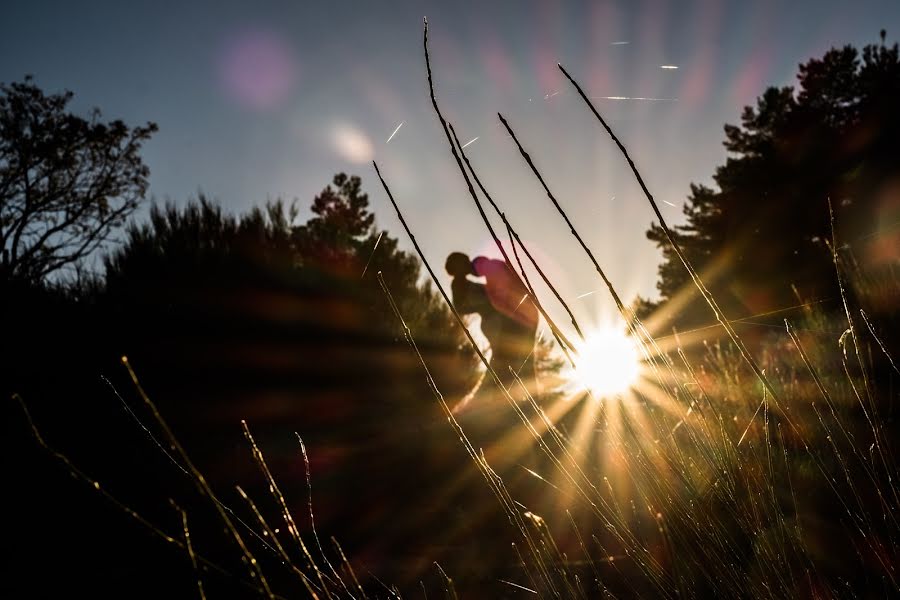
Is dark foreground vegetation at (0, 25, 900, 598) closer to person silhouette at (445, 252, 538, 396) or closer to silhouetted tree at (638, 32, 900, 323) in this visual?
person silhouette at (445, 252, 538, 396)

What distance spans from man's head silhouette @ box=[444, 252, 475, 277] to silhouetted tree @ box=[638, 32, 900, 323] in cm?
1077

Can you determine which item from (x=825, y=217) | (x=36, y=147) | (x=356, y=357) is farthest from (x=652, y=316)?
(x=36, y=147)

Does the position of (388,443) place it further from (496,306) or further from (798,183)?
(798,183)

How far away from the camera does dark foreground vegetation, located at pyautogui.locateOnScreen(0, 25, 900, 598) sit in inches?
29.5

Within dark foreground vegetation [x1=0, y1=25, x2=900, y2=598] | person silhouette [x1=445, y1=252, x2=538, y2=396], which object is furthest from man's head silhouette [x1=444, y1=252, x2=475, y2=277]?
dark foreground vegetation [x1=0, y1=25, x2=900, y2=598]

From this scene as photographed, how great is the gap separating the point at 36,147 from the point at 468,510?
1641 cm

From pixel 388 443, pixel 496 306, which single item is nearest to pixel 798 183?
pixel 496 306

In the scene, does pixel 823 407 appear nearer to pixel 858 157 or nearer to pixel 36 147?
pixel 858 157

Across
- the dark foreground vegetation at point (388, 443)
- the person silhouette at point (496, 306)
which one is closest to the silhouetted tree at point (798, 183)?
the dark foreground vegetation at point (388, 443)

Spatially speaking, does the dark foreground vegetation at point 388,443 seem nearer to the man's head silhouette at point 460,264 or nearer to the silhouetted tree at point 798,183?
the man's head silhouette at point 460,264

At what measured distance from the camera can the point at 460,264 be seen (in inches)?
192

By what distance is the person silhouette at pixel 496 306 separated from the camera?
451 cm

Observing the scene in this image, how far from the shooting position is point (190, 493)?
9.74 ft

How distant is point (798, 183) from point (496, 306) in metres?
13.6
